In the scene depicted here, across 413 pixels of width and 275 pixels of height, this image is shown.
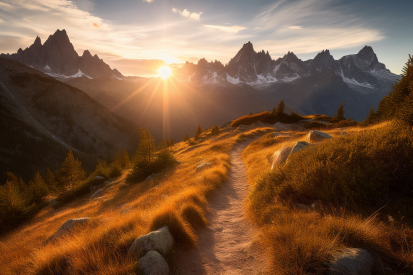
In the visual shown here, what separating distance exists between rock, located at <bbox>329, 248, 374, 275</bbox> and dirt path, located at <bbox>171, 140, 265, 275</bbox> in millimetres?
1829

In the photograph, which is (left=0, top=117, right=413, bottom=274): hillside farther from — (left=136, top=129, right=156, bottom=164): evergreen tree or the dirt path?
(left=136, top=129, right=156, bottom=164): evergreen tree

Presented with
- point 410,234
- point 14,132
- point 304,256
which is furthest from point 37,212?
point 14,132

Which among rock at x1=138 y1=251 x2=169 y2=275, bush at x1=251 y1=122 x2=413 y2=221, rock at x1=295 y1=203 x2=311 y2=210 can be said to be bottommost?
rock at x1=138 y1=251 x2=169 y2=275

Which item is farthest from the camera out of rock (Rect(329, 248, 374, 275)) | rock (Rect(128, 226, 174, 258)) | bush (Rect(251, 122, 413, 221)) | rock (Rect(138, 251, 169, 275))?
bush (Rect(251, 122, 413, 221))

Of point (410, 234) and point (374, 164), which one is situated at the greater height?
point (374, 164)

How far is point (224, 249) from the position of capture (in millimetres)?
6215

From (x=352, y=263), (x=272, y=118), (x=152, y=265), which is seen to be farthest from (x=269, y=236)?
(x=272, y=118)

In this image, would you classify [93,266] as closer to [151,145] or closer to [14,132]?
[151,145]

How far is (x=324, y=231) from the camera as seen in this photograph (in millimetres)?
4793

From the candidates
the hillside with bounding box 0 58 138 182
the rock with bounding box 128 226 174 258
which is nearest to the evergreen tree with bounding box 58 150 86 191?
the rock with bounding box 128 226 174 258

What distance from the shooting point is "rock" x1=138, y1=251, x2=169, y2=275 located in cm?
448

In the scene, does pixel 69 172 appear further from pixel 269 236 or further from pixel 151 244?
pixel 269 236

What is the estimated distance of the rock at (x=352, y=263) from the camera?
3709 millimetres

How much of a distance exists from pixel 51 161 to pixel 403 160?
195m
